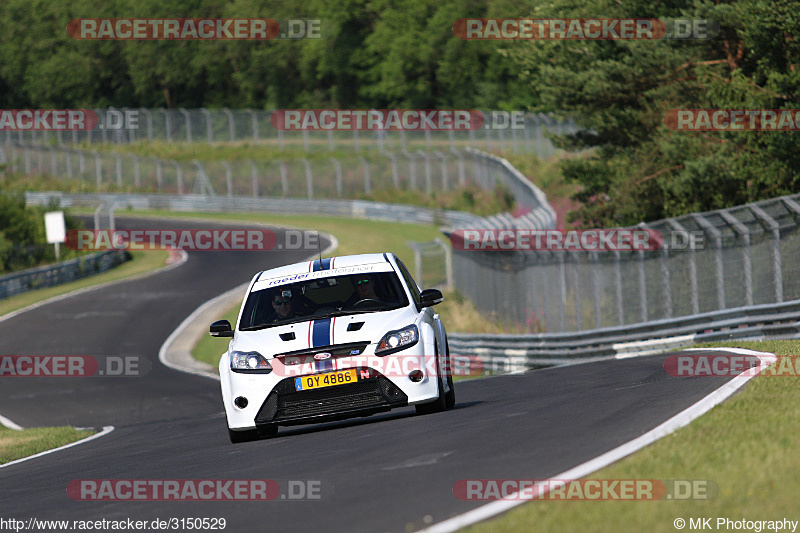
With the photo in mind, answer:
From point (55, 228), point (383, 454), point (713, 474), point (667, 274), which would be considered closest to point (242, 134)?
point (55, 228)

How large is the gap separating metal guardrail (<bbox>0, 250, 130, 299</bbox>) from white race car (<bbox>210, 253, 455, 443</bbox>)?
29283mm

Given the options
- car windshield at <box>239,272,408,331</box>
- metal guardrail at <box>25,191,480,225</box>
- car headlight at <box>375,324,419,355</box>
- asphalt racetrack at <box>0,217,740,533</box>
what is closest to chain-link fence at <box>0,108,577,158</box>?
metal guardrail at <box>25,191,480,225</box>

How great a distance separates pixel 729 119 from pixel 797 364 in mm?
15753

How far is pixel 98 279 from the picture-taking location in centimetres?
4238

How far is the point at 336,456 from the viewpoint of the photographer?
29.2ft

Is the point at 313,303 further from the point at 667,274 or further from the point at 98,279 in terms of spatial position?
the point at 98,279

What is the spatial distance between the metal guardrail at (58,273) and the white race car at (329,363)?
96.1ft

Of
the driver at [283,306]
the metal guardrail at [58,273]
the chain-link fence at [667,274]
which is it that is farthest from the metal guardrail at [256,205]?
the driver at [283,306]

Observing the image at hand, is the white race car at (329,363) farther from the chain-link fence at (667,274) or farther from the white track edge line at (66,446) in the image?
the chain-link fence at (667,274)

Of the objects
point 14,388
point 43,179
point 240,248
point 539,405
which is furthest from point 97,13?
point 539,405

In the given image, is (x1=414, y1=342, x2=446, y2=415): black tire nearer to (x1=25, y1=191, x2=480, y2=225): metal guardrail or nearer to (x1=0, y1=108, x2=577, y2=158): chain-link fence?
(x1=25, y1=191, x2=480, y2=225): metal guardrail

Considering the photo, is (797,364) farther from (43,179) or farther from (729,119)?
(43,179)

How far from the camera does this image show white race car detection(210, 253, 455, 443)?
413 inches

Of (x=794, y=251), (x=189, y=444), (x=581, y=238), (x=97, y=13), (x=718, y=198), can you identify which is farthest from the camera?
(x=97, y=13)
